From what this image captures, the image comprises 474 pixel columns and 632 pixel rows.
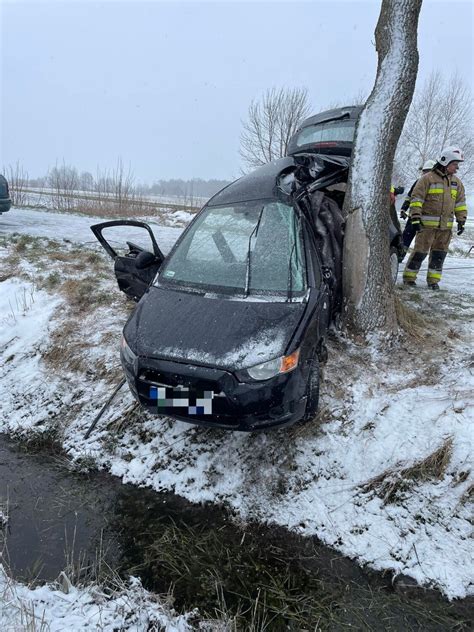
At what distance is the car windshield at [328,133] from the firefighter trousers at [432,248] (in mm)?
1777

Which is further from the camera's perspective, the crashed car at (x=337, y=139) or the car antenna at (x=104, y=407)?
the crashed car at (x=337, y=139)

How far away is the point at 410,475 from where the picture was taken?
287cm

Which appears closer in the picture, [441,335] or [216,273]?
[216,273]

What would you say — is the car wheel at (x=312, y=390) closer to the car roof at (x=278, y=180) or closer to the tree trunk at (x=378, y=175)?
the tree trunk at (x=378, y=175)

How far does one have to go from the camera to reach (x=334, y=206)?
4.59 meters

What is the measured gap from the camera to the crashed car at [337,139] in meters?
5.23

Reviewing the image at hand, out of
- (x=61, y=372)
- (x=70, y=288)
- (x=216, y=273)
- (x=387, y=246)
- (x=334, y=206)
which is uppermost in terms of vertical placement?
(x=334, y=206)

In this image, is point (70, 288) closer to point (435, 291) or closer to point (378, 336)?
point (378, 336)

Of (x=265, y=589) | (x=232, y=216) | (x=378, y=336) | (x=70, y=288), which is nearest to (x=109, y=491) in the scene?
(x=265, y=589)

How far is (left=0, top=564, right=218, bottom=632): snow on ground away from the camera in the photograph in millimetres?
1945

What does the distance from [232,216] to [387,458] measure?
8.06 ft

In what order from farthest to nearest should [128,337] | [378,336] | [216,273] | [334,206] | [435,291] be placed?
1. [435,291]
2. [334,206]
3. [378,336]
4. [216,273]
5. [128,337]

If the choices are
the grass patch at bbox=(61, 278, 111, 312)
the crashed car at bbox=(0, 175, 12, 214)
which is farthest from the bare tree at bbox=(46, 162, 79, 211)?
the grass patch at bbox=(61, 278, 111, 312)

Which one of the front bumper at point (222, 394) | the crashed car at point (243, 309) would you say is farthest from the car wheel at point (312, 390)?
the front bumper at point (222, 394)
